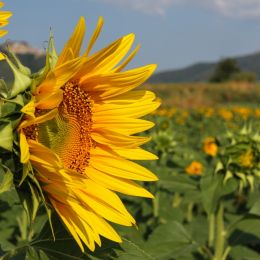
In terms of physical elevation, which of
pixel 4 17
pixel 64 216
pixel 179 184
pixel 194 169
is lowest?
pixel 194 169

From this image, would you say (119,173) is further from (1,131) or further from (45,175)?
(1,131)

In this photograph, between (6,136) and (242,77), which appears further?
(242,77)

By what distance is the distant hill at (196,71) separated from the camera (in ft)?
494

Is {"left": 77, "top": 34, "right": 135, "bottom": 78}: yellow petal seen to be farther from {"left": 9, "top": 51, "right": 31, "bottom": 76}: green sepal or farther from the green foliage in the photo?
the green foliage

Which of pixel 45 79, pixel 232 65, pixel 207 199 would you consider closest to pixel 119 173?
pixel 45 79

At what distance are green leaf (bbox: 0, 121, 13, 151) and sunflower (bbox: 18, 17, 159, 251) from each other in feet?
0.09

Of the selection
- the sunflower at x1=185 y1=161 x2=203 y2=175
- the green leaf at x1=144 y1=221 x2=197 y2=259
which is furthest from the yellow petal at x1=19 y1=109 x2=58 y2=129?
the sunflower at x1=185 y1=161 x2=203 y2=175

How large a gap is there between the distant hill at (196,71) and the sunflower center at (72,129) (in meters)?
145

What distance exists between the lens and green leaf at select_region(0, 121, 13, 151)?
1209mm

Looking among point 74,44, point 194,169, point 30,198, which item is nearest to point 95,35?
point 74,44

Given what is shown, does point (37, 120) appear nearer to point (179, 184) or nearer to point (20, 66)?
point (20, 66)

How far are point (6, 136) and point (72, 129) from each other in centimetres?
33

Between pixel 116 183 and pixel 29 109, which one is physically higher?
pixel 29 109

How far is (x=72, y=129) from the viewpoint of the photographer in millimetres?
1529
